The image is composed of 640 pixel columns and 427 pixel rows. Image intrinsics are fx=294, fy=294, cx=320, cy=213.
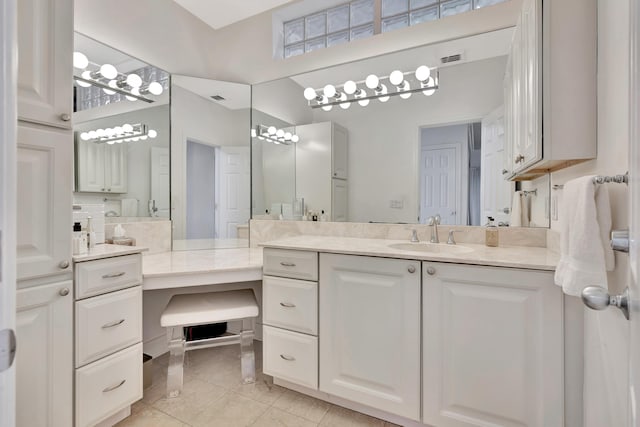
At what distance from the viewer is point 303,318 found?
168 cm

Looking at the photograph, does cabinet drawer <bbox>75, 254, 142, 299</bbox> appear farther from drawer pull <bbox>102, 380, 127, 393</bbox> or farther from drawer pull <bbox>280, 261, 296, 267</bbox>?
drawer pull <bbox>280, 261, 296, 267</bbox>

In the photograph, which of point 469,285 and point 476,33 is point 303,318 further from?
point 476,33

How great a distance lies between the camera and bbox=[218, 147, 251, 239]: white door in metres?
2.50

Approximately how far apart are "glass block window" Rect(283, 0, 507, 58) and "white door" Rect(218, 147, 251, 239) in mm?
1002

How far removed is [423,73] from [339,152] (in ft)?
2.58

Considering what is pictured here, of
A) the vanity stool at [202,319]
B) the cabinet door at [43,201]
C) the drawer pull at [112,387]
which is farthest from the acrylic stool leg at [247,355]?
the cabinet door at [43,201]

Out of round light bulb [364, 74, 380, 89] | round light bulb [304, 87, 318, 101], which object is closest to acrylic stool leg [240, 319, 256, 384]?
round light bulb [304, 87, 318, 101]

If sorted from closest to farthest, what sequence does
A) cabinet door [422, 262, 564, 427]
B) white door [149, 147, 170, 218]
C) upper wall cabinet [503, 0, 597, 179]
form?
upper wall cabinet [503, 0, 597, 179], cabinet door [422, 262, 564, 427], white door [149, 147, 170, 218]

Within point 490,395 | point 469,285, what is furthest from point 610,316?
point 490,395

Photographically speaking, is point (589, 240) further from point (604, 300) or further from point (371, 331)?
point (371, 331)

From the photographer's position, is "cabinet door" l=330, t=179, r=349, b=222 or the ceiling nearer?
"cabinet door" l=330, t=179, r=349, b=222

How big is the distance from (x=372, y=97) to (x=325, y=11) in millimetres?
934

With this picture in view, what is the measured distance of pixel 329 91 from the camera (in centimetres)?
232

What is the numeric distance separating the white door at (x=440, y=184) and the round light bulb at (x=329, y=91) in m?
0.85
